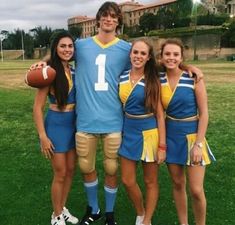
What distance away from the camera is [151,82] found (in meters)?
3.71

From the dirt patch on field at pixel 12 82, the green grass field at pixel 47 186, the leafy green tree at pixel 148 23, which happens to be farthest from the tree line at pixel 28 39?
the green grass field at pixel 47 186

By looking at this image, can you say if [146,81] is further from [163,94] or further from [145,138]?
[145,138]

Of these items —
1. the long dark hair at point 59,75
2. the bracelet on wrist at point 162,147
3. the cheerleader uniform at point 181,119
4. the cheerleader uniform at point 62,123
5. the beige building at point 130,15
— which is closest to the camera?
the cheerleader uniform at point 181,119

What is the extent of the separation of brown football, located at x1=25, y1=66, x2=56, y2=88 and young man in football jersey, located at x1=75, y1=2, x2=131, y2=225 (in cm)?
28

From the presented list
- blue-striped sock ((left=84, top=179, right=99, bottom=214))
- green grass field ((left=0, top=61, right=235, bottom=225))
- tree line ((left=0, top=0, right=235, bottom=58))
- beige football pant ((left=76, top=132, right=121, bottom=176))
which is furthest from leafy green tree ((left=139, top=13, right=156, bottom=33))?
beige football pant ((left=76, top=132, right=121, bottom=176))

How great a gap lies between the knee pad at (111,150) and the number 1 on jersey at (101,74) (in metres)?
0.42

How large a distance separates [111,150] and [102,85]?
23.2 inches

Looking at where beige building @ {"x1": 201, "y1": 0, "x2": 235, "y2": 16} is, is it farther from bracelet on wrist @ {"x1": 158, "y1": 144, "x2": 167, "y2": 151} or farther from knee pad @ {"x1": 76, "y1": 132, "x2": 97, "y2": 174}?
bracelet on wrist @ {"x1": 158, "y1": 144, "x2": 167, "y2": 151}

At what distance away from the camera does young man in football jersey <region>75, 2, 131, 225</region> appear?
12.8 ft

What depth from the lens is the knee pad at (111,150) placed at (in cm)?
395

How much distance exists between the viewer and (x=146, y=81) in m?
3.74

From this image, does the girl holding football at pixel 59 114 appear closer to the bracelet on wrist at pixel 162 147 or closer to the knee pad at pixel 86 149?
the knee pad at pixel 86 149

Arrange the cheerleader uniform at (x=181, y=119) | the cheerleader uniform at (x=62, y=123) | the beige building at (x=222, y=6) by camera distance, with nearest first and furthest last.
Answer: the cheerleader uniform at (x=181, y=119)
the cheerleader uniform at (x=62, y=123)
the beige building at (x=222, y=6)

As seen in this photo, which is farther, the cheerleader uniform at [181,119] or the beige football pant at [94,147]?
the beige football pant at [94,147]
